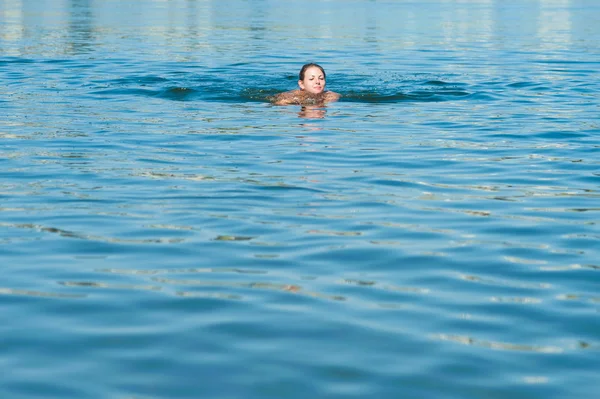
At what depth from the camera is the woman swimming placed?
1744cm

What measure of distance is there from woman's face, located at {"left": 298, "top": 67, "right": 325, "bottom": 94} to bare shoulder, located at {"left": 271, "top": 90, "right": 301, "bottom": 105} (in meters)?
0.21

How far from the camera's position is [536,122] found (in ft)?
50.6

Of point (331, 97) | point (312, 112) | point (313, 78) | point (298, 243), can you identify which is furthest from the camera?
point (331, 97)

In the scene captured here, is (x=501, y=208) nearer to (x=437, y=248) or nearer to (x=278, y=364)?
(x=437, y=248)

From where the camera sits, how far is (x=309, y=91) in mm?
17609

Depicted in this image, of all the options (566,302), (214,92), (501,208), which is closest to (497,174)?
(501,208)

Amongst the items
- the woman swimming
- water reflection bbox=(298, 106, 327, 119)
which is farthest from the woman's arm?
water reflection bbox=(298, 106, 327, 119)

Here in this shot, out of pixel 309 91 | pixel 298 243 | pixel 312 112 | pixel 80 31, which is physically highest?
pixel 298 243

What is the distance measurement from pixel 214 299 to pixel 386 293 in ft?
3.70

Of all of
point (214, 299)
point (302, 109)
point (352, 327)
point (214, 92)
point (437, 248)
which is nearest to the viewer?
point (352, 327)

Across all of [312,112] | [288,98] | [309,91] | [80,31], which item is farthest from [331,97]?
[80,31]

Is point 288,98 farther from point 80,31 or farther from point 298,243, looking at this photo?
point 80,31

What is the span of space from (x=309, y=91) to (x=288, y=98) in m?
0.37

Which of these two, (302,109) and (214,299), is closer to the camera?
(214,299)
